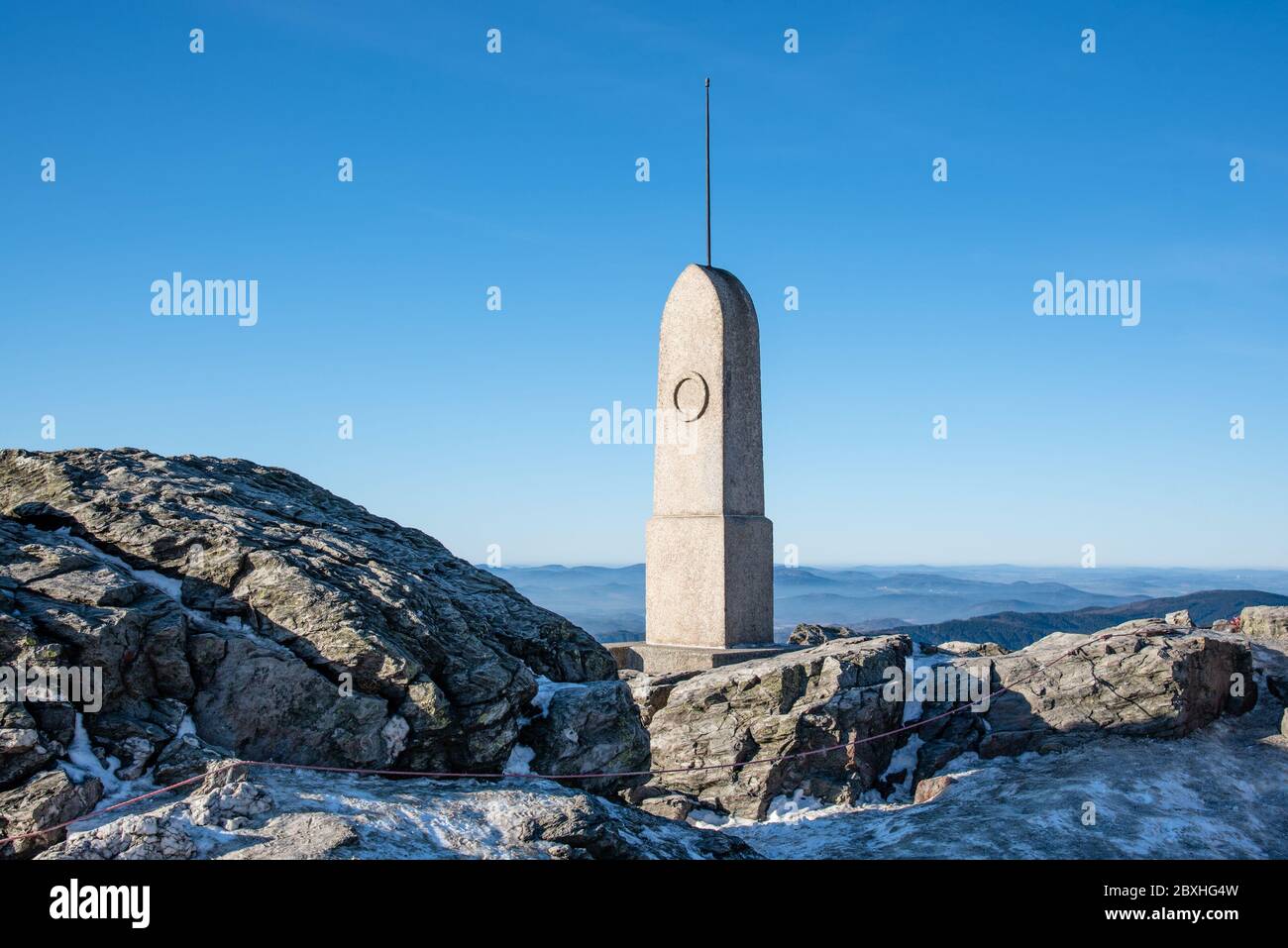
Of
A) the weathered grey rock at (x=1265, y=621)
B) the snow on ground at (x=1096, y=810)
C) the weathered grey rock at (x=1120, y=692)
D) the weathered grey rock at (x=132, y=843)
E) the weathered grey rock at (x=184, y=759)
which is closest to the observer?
the weathered grey rock at (x=132, y=843)

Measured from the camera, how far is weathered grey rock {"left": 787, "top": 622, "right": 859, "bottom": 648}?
58.9 feet

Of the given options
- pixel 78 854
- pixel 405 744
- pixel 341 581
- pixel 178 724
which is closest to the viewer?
pixel 78 854

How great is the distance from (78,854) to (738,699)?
29.0ft

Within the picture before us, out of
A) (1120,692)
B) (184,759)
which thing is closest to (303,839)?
(184,759)

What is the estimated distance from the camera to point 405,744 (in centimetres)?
889

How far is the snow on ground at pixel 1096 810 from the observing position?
9.92m

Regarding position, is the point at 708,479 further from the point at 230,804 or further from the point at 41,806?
the point at 41,806

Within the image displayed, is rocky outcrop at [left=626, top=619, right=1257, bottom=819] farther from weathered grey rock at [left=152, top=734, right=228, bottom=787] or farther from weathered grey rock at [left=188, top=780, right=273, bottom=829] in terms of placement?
weathered grey rock at [left=188, top=780, right=273, bottom=829]

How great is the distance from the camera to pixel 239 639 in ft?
28.5

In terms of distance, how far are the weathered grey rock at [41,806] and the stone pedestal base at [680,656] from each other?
8.93 meters

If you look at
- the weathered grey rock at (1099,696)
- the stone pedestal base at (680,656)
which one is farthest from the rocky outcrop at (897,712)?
the stone pedestal base at (680,656)

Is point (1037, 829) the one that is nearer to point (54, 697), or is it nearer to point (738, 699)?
point (738, 699)

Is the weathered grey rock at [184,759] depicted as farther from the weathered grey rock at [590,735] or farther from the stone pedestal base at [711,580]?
the stone pedestal base at [711,580]
